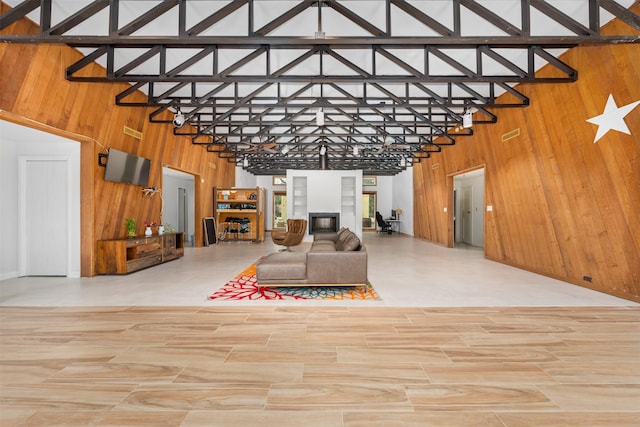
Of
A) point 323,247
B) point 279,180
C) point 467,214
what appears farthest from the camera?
point 279,180

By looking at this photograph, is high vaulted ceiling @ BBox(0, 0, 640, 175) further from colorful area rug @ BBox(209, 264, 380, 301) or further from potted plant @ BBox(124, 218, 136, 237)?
colorful area rug @ BBox(209, 264, 380, 301)

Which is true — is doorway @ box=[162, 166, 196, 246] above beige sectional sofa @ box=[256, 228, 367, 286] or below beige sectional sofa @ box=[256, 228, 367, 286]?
above

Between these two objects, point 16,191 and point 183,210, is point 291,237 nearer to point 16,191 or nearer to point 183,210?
point 16,191

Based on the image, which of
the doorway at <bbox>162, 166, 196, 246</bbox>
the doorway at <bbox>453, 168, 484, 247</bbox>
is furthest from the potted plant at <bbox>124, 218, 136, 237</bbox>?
the doorway at <bbox>453, 168, 484, 247</bbox>

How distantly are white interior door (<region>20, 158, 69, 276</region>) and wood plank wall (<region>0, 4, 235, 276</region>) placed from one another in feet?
1.49

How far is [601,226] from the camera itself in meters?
4.53

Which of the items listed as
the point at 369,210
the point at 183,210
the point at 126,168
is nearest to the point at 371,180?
the point at 369,210

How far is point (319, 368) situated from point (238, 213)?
10.0 m

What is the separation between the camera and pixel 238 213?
11.8m

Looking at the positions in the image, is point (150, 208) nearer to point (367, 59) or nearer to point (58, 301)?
point (58, 301)

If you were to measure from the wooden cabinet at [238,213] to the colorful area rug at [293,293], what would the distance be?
22.4 feet

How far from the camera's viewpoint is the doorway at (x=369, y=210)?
17984 mm

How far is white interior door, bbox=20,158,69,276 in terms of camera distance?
560cm

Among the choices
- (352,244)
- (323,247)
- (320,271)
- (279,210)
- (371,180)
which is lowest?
(320,271)
